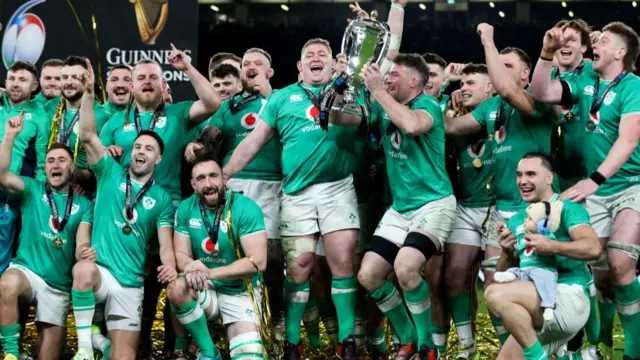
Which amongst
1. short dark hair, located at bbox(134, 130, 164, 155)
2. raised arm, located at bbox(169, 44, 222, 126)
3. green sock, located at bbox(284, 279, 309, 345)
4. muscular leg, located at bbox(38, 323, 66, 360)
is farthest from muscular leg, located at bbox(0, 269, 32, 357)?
green sock, located at bbox(284, 279, 309, 345)

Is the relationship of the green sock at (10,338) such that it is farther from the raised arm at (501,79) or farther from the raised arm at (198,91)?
the raised arm at (501,79)

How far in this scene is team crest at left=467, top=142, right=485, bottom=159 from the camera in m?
5.92

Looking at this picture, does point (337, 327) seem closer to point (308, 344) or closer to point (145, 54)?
point (308, 344)

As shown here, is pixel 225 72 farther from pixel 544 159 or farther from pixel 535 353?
pixel 535 353

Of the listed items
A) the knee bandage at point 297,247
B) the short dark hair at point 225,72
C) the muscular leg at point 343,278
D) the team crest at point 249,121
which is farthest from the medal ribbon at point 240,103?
the muscular leg at point 343,278

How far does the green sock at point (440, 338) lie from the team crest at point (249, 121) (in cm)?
168

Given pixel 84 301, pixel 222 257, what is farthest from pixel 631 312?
pixel 84 301

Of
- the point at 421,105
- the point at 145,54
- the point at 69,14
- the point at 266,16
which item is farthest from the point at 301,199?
the point at 266,16

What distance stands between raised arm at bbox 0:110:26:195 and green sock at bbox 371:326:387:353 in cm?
225

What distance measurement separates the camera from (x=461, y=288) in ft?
19.2

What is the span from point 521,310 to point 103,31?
5.48m

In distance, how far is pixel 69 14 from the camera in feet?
29.3

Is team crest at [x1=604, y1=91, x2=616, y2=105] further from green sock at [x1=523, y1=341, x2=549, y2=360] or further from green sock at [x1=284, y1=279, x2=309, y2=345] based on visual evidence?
green sock at [x1=284, y1=279, x2=309, y2=345]

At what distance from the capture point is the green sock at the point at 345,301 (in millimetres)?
5605
